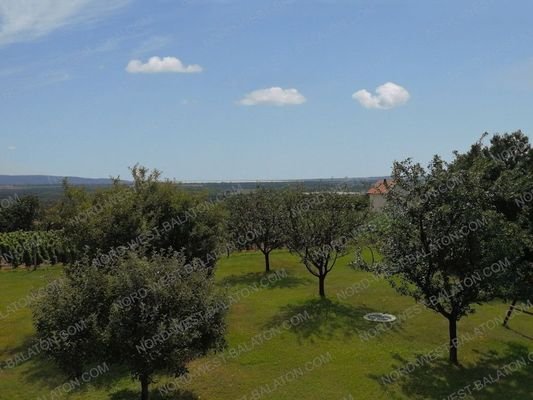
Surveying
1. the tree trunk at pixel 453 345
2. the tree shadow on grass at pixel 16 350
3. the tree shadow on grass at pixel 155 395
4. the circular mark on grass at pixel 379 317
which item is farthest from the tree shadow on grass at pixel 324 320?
the tree shadow on grass at pixel 16 350

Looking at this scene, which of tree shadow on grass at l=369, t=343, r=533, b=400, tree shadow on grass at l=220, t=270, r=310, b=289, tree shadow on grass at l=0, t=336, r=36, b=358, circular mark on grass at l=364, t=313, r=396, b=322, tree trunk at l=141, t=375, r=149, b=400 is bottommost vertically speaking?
tree shadow on grass at l=0, t=336, r=36, b=358

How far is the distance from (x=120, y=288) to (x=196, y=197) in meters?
9.37

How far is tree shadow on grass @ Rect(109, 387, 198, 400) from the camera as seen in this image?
12.2 meters

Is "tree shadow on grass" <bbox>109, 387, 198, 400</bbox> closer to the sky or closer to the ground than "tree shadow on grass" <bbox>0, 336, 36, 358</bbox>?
closer to the sky

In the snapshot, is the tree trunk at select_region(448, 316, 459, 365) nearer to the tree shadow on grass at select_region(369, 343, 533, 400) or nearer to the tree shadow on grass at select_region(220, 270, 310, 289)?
the tree shadow on grass at select_region(369, 343, 533, 400)

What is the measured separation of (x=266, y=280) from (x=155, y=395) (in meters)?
13.9

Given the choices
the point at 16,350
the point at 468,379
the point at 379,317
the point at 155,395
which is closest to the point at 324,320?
the point at 379,317

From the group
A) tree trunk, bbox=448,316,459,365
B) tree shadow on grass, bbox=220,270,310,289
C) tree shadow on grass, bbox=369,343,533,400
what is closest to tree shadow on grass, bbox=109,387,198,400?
tree shadow on grass, bbox=369,343,533,400

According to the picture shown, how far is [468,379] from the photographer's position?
1315cm

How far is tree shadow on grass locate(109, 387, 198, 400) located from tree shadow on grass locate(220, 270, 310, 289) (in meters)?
11.5

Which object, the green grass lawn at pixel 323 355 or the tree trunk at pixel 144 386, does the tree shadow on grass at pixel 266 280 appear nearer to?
the green grass lawn at pixel 323 355

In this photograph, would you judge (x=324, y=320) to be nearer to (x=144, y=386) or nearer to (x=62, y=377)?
(x=144, y=386)

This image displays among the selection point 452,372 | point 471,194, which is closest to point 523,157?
point 471,194

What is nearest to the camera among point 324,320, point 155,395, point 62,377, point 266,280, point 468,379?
point 155,395
